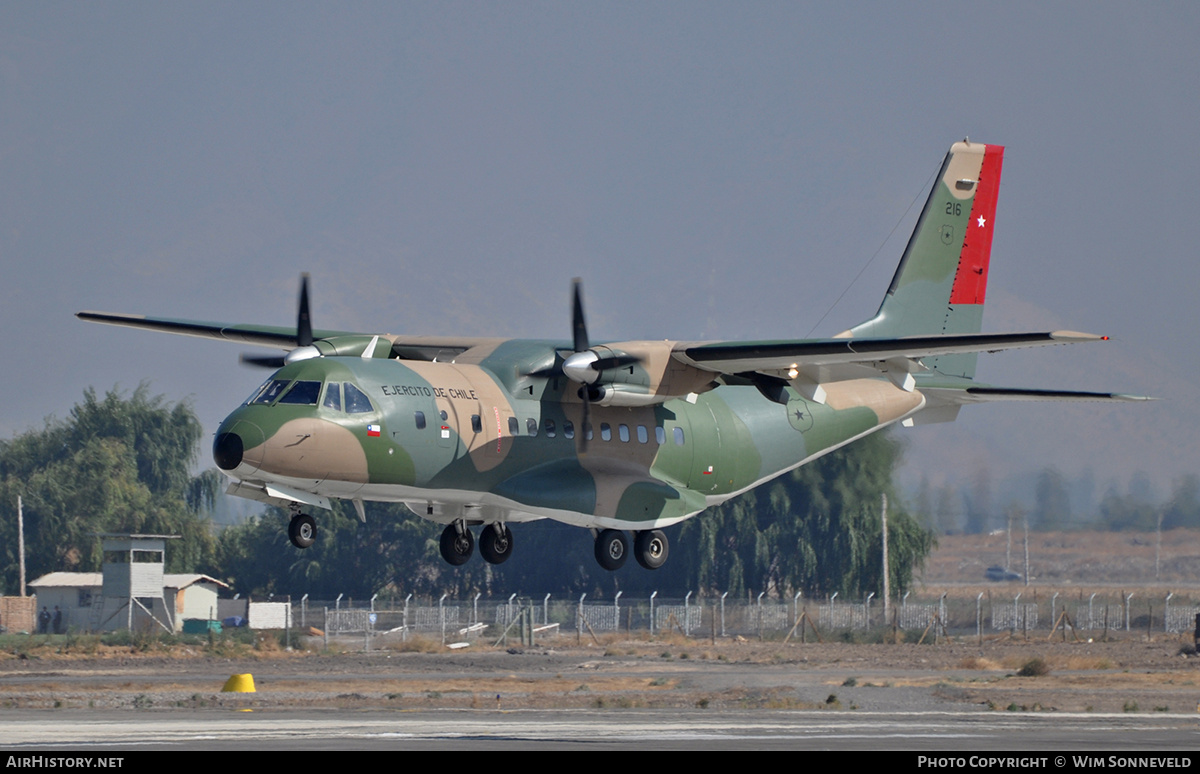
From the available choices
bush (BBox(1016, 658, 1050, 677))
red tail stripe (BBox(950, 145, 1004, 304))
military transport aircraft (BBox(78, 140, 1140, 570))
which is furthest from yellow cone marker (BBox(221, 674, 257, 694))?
bush (BBox(1016, 658, 1050, 677))

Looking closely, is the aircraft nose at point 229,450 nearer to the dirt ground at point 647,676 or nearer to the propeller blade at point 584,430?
the propeller blade at point 584,430

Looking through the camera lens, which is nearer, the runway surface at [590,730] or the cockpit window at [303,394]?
the cockpit window at [303,394]

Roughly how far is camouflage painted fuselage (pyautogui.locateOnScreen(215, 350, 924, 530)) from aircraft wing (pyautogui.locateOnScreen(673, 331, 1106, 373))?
119 centimetres

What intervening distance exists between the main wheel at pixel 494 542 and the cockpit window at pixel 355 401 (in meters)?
4.09

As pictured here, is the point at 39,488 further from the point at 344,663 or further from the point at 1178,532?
the point at 1178,532

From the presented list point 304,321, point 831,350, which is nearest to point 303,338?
point 304,321

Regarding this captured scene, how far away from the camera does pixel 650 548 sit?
25484mm

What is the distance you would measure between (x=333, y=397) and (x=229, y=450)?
69.7 inches

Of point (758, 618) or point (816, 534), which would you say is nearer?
point (758, 618)

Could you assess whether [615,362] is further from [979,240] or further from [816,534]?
[816,534]

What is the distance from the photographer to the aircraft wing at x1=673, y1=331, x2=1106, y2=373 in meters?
22.2

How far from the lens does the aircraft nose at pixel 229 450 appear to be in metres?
20.7

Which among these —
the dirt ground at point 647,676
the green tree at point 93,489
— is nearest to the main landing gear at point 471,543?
the dirt ground at point 647,676
